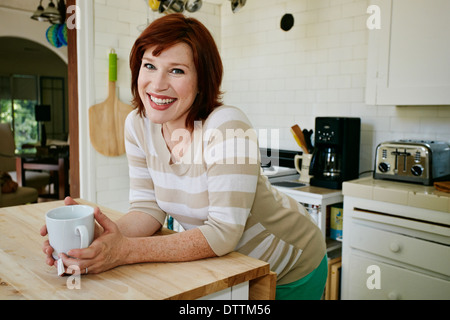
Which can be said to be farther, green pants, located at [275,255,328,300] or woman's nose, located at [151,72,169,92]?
green pants, located at [275,255,328,300]

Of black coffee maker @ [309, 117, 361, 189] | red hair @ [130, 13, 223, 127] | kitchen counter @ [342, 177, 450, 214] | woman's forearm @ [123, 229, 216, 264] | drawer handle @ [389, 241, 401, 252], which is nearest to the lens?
woman's forearm @ [123, 229, 216, 264]

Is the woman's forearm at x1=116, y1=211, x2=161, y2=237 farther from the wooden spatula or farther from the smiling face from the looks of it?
the wooden spatula

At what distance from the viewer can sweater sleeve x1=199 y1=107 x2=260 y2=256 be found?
99 centimetres

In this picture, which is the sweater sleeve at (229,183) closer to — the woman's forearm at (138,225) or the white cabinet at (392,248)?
the woman's forearm at (138,225)

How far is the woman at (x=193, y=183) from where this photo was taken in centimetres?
95

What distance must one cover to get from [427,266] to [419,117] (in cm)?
100

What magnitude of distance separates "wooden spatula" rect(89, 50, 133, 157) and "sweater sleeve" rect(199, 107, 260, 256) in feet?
6.99

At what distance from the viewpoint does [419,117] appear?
2.63 meters

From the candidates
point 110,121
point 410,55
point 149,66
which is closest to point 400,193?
point 410,55

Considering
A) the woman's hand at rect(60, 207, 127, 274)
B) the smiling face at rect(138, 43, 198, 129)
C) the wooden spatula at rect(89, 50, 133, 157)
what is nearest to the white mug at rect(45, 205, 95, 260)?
the woman's hand at rect(60, 207, 127, 274)

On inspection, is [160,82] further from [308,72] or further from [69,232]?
[308,72]

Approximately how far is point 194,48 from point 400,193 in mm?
1572

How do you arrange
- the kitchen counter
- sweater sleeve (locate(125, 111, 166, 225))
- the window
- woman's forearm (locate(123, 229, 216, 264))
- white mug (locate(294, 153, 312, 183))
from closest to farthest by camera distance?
woman's forearm (locate(123, 229, 216, 264))
sweater sleeve (locate(125, 111, 166, 225))
the kitchen counter
white mug (locate(294, 153, 312, 183))
the window
